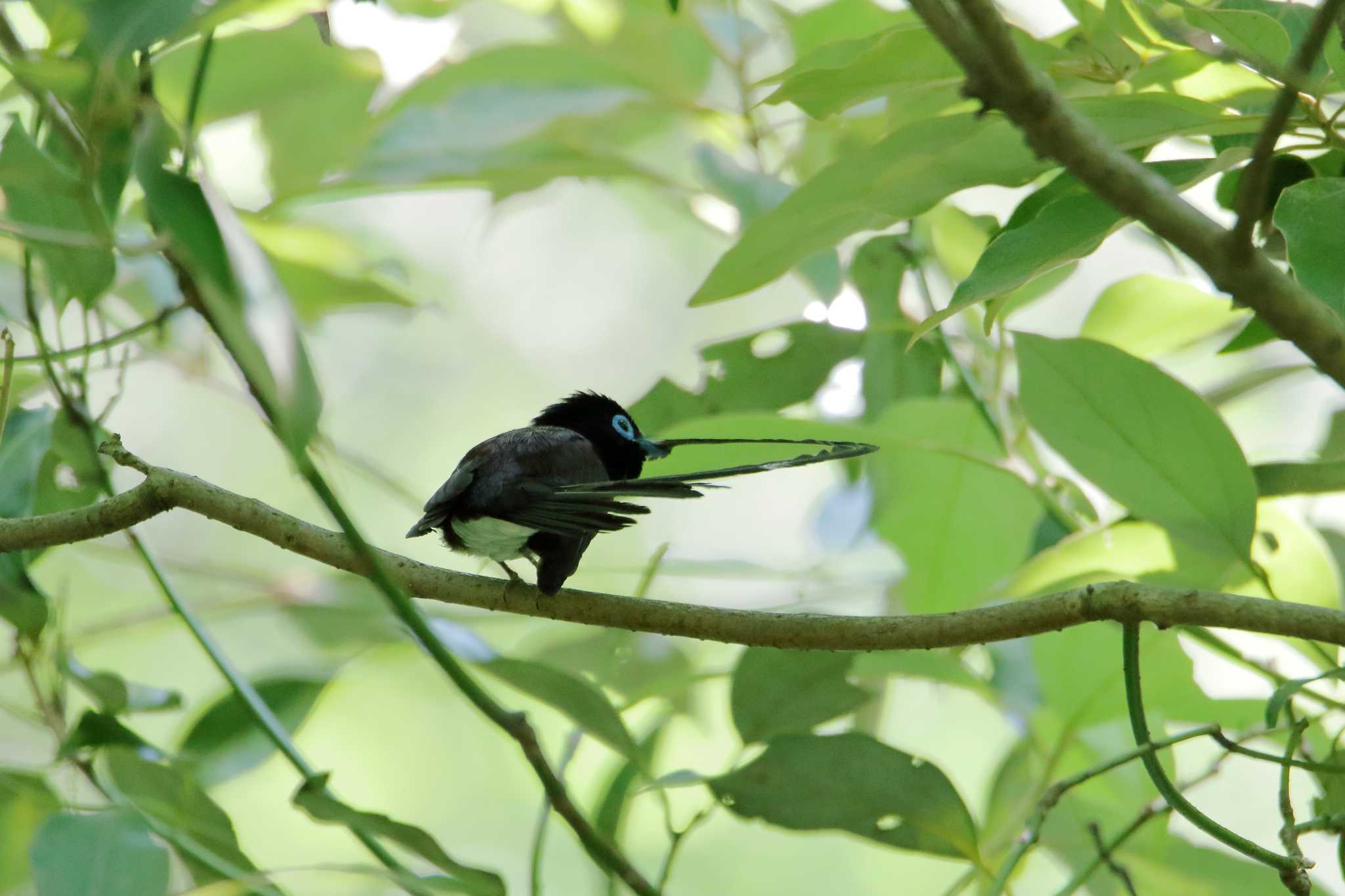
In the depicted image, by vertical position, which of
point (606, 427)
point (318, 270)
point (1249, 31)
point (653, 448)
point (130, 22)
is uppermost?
point (130, 22)

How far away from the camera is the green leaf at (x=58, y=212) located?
0.92 metres

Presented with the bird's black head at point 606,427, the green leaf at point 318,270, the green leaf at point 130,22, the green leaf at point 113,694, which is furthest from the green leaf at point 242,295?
the green leaf at point 318,270

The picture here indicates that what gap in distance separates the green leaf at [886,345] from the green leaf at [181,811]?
83 centimetres

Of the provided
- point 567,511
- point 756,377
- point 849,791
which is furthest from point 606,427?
point 849,791

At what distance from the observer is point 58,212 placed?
1067mm

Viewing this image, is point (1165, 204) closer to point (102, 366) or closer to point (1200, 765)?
point (102, 366)

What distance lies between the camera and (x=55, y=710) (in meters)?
1.22

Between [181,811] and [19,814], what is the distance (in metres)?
0.14

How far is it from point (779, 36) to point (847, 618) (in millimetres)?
1307

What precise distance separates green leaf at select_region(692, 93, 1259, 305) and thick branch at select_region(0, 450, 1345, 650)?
30 cm

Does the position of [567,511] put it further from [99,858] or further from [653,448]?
[99,858]

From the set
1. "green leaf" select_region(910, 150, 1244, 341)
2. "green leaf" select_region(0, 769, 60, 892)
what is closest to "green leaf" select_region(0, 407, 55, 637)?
"green leaf" select_region(0, 769, 60, 892)

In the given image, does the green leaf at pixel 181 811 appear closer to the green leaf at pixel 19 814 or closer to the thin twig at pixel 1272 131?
A: the green leaf at pixel 19 814

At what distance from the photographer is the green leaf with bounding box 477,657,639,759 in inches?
43.2
